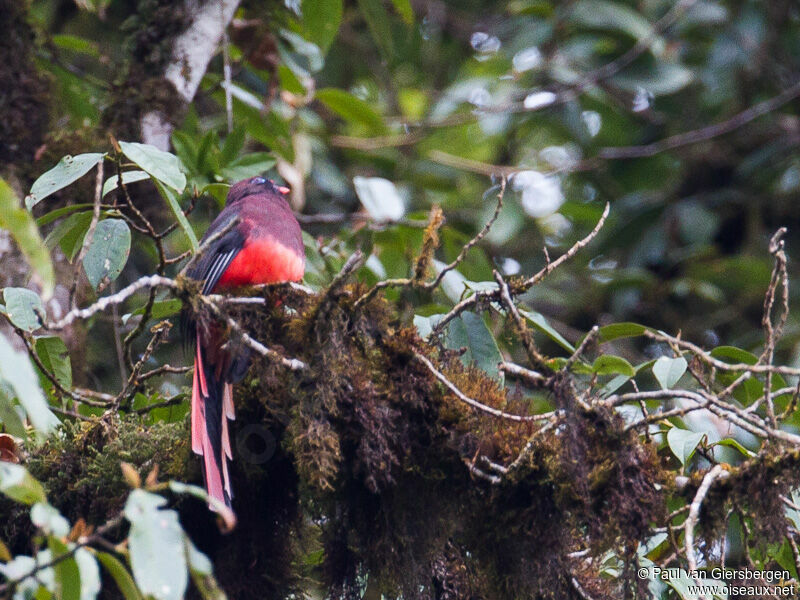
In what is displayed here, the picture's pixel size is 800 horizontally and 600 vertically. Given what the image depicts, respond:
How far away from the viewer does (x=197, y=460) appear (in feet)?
8.13

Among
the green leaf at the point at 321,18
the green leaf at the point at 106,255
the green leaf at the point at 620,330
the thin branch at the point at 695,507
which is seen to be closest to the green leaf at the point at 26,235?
the green leaf at the point at 106,255

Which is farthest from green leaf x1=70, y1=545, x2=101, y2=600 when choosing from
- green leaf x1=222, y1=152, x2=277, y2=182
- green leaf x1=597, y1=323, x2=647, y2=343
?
green leaf x1=222, y1=152, x2=277, y2=182

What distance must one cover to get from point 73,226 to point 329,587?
4.15ft

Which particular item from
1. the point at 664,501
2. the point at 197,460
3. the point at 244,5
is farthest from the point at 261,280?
the point at 244,5

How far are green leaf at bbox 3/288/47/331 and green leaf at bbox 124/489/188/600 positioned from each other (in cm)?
114

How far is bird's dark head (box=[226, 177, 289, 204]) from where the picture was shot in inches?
144

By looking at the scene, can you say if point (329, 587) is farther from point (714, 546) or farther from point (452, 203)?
point (452, 203)

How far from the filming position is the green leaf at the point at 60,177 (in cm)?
238

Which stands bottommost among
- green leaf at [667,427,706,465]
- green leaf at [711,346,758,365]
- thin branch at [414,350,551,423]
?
green leaf at [711,346,758,365]

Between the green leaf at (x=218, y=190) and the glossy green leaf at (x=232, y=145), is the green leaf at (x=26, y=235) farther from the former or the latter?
the glossy green leaf at (x=232, y=145)

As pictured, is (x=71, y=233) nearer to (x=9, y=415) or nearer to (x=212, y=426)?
(x=212, y=426)

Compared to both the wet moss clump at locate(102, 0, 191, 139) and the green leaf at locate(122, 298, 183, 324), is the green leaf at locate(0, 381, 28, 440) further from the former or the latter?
the wet moss clump at locate(102, 0, 191, 139)

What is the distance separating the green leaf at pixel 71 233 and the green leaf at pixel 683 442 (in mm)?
1738

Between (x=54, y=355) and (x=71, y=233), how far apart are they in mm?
443
